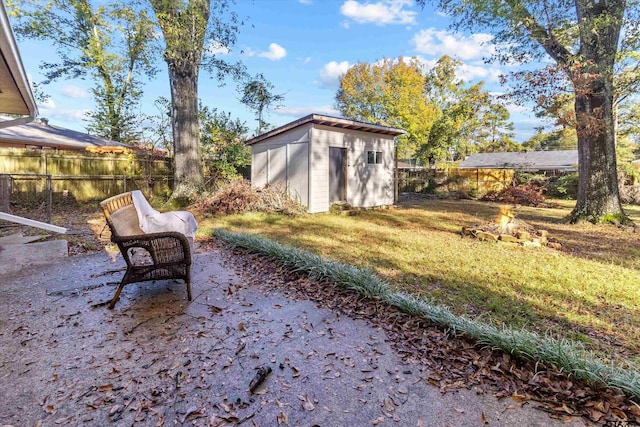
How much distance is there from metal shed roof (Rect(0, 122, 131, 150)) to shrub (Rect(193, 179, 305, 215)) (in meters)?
6.33

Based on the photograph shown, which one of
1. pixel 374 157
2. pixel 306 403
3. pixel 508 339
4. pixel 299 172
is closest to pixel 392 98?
pixel 374 157

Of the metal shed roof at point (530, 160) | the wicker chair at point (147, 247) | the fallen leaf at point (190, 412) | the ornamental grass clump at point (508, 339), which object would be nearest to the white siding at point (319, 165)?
the ornamental grass clump at point (508, 339)

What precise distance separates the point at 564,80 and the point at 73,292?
9.45 meters

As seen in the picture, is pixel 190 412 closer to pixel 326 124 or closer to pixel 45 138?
pixel 326 124

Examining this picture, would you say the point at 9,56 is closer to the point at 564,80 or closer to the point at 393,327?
the point at 393,327

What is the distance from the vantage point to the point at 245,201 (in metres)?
9.24

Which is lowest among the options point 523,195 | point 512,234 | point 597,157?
point 512,234

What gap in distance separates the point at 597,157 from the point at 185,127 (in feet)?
35.5

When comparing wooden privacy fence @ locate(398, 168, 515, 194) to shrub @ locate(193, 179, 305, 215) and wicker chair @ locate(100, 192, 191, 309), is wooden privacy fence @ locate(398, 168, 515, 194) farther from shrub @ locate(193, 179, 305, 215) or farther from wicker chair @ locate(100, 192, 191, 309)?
wicker chair @ locate(100, 192, 191, 309)

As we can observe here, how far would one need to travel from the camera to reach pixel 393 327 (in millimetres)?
2670

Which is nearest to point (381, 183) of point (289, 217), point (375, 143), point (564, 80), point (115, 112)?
point (375, 143)

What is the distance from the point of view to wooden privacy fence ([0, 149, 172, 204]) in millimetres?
8320

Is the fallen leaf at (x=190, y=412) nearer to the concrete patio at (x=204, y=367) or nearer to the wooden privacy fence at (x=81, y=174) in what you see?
the concrete patio at (x=204, y=367)

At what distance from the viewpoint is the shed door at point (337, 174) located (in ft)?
34.3
